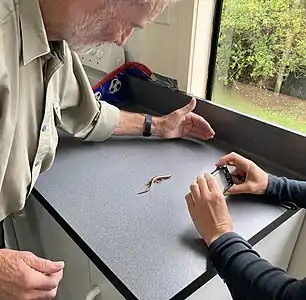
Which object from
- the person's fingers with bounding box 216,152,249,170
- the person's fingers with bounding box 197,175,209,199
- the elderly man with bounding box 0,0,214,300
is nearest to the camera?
the elderly man with bounding box 0,0,214,300

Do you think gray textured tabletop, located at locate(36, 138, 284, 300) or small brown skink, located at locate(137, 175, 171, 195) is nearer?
gray textured tabletop, located at locate(36, 138, 284, 300)

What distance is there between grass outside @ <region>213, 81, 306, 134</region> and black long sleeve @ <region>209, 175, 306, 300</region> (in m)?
0.47

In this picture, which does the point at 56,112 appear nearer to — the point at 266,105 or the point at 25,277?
the point at 25,277

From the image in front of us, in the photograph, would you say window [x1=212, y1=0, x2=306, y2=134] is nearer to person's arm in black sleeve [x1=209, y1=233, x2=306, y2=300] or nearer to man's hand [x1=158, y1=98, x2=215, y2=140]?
man's hand [x1=158, y1=98, x2=215, y2=140]

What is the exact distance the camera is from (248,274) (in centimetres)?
61

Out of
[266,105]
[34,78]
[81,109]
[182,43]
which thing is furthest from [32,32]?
[266,105]

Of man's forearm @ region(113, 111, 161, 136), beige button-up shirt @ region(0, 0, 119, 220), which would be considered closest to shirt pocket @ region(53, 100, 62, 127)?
beige button-up shirt @ region(0, 0, 119, 220)

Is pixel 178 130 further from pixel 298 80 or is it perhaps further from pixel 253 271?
pixel 253 271

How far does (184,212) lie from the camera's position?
81 cm

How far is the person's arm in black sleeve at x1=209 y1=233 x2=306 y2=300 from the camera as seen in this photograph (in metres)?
0.57

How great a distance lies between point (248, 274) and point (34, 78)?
1.74ft

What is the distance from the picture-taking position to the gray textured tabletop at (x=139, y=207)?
67 centimetres

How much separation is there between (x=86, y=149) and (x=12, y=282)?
470 millimetres

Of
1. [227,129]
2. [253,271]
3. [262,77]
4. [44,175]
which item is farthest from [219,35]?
[253,271]
